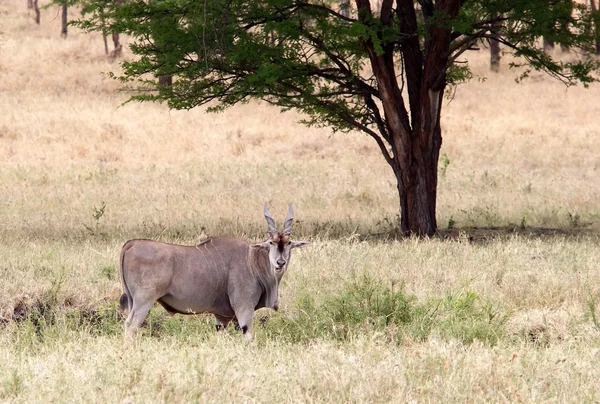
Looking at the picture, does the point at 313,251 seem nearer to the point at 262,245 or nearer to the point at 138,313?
the point at 262,245

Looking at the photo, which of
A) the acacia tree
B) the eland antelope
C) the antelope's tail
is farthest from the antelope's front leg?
the acacia tree

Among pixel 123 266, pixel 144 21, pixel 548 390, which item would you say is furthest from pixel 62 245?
pixel 548 390

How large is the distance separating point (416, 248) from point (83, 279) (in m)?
4.69

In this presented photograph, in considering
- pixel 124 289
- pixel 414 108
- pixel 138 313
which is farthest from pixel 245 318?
pixel 414 108

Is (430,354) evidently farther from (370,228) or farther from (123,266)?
(370,228)

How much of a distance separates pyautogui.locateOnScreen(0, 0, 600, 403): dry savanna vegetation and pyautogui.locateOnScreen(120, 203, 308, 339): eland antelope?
0.88 ft

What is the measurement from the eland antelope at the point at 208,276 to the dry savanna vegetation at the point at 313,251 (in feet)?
0.88

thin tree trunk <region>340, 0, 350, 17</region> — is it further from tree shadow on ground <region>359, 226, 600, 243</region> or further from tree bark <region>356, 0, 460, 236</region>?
tree shadow on ground <region>359, 226, 600, 243</region>

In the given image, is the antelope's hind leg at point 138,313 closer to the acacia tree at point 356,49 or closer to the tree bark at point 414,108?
the acacia tree at point 356,49

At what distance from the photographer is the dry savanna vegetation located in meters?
6.85

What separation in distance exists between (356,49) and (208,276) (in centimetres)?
862

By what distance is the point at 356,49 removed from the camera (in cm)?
1666

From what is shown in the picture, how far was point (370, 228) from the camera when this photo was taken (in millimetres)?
17625

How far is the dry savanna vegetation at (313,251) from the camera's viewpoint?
685 cm
